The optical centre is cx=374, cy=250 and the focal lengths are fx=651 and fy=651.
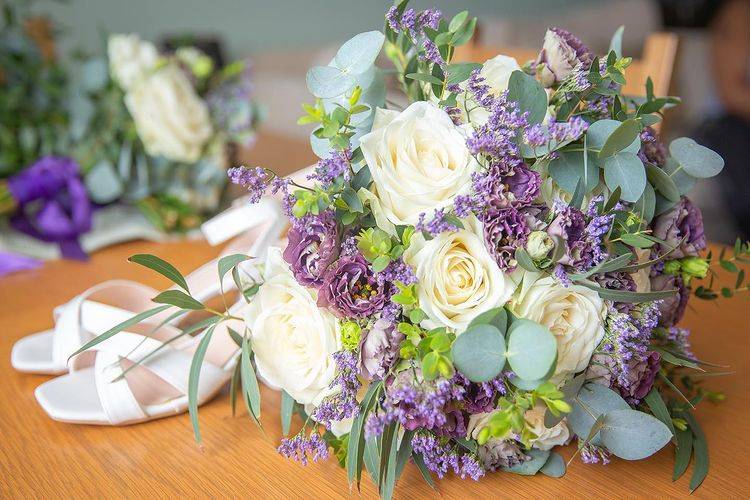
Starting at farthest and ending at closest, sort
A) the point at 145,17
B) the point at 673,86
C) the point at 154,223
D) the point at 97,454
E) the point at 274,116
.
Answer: the point at 145,17, the point at 274,116, the point at 154,223, the point at 673,86, the point at 97,454

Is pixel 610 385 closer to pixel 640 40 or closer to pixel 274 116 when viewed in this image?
pixel 274 116

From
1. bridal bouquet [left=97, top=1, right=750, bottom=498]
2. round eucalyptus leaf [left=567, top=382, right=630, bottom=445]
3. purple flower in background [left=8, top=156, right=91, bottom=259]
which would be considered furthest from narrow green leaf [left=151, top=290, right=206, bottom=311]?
purple flower in background [left=8, top=156, right=91, bottom=259]

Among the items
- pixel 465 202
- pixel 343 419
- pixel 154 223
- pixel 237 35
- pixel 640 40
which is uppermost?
pixel 465 202

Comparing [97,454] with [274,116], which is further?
[274,116]

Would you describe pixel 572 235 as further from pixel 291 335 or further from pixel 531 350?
pixel 291 335

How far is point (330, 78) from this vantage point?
0.54 meters

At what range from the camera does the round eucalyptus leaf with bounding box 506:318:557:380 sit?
0.43 metres

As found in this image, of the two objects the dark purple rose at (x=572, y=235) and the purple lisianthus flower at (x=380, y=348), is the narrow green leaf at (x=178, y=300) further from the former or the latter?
the dark purple rose at (x=572, y=235)

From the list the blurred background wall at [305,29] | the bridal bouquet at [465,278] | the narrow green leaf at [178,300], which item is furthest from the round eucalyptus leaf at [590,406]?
the blurred background wall at [305,29]

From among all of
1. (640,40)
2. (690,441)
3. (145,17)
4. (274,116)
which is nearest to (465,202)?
(690,441)

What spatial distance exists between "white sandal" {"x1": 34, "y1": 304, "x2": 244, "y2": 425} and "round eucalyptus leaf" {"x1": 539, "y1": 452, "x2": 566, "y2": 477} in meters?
0.31

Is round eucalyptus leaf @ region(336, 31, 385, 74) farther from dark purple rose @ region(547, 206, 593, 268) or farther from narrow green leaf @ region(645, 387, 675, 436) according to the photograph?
narrow green leaf @ region(645, 387, 675, 436)

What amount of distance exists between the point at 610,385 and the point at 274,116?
2761mm

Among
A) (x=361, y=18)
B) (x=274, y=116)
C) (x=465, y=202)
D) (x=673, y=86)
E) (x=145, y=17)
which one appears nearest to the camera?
(x=465, y=202)
